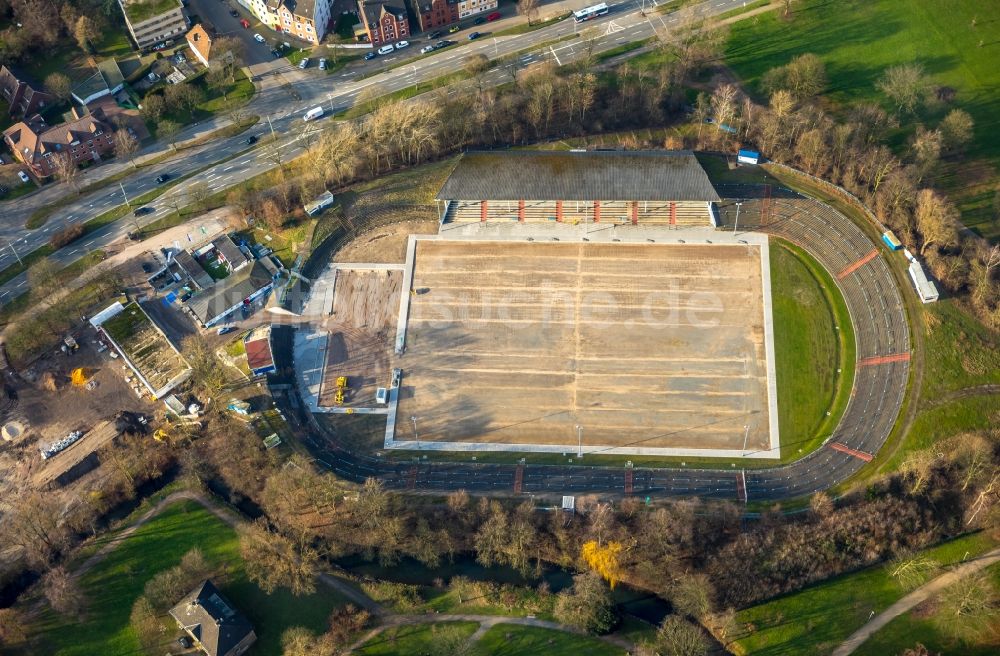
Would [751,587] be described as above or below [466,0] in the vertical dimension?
below

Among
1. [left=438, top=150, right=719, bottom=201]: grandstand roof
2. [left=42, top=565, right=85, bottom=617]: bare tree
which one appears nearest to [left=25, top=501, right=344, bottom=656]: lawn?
[left=42, top=565, right=85, bottom=617]: bare tree

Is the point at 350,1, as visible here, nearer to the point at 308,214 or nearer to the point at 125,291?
the point at 308,214

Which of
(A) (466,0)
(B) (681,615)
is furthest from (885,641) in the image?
(A) (466,0)

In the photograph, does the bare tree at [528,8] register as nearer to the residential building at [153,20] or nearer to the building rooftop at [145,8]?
the residential building at [153,20]

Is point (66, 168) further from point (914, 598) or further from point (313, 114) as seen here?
point (914, 598)

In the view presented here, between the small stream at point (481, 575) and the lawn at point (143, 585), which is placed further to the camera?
the small stream at point (481, 575)

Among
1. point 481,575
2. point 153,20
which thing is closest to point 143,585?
point 481,575

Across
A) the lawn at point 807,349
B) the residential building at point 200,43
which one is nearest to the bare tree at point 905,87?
the lawn at point 807,349
